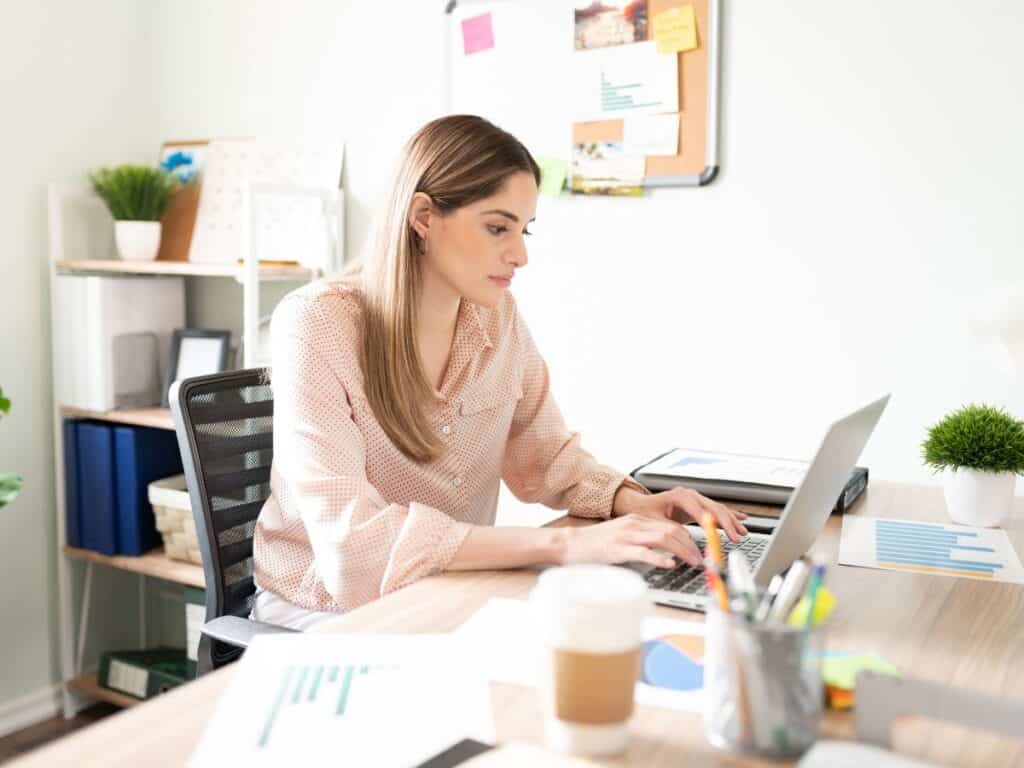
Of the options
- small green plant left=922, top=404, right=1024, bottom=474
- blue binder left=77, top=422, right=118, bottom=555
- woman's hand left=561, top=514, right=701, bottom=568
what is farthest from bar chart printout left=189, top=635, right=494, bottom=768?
blue binder left=77, top=422, right=118, bottom=555

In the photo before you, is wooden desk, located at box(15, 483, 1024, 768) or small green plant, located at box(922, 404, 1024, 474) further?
small green plant, located at box(922, 404, 1024, 474)

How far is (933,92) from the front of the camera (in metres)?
1.83

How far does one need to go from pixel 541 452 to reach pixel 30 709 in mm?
1760

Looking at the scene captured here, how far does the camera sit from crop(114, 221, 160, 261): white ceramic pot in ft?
8.41

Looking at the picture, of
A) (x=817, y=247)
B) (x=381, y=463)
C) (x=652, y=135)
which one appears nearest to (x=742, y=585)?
(x=381, y=463)

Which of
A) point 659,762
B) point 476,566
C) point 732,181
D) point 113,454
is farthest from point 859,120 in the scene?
point 113,454

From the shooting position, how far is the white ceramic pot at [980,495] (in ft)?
4.79

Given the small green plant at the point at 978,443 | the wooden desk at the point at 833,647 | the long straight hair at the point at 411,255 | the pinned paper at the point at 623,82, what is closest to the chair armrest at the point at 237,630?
the wooden desk at the point at 833,647

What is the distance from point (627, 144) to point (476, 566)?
46.8 inches

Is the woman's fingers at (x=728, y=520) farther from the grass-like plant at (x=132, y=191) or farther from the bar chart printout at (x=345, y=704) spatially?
the grass-like plant at (x=132, y=191)

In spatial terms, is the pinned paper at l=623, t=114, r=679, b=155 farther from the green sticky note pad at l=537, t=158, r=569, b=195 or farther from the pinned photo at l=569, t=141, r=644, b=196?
the green sticky note pad at l=537, t=158, r=569, b=195

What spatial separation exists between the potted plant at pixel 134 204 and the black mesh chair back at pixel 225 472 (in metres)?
1.11

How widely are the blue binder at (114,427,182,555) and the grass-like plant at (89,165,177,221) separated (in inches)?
21.5

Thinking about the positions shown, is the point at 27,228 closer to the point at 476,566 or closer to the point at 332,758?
the point at 476,566
